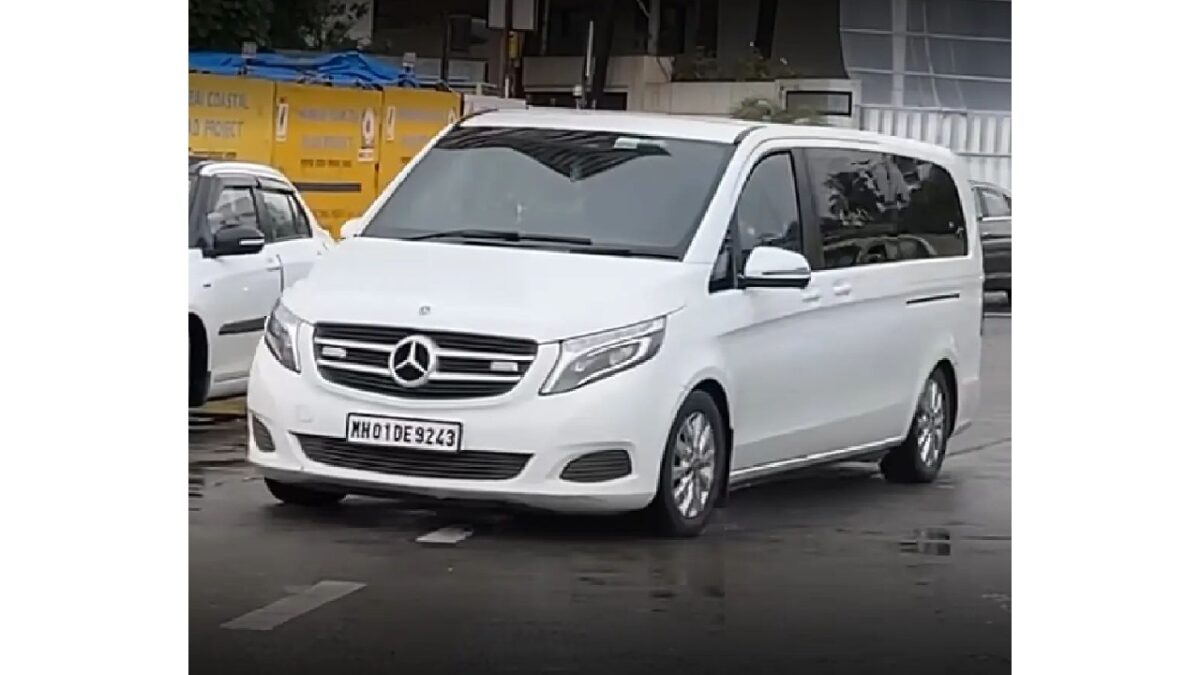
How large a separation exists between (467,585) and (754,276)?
1112 millimetres

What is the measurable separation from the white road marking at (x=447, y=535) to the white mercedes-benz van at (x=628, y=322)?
5.3 inches

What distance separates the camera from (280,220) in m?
7.16

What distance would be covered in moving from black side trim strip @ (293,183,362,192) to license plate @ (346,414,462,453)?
63 centimetres

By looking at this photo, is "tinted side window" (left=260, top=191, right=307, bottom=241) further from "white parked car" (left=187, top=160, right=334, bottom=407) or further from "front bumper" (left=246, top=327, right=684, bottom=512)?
"front bumper" (left=246, top=327, right=684, bottom=512)

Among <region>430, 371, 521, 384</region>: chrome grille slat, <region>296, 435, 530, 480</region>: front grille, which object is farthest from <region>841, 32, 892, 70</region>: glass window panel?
<region>296, 435, 530, 480</region>: front grille

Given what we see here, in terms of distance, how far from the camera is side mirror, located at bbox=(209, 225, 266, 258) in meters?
7.14

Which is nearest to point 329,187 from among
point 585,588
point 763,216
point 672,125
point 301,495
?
point 301,495

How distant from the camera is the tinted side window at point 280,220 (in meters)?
7.16

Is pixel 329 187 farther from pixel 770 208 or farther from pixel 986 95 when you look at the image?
pixel 986 95

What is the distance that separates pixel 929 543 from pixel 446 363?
1.38 meters
